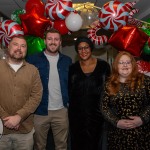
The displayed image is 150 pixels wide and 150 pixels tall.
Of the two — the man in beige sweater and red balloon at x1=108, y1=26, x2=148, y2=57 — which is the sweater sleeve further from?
red balloon at x1=108, y1=26, x2=148, y2=57

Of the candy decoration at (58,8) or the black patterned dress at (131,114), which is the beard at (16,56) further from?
the black patterned dress at (131,114)

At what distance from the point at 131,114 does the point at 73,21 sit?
1264 millimetres

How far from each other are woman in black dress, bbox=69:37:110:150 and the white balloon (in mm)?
251

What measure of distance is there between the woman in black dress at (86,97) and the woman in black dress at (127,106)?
29 cm

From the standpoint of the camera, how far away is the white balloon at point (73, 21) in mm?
2807

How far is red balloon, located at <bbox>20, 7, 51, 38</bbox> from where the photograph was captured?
2.72 m

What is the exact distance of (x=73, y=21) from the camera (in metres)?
2.80

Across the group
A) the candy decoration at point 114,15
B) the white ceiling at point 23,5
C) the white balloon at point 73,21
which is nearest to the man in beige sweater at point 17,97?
the white balloon at point 73,21

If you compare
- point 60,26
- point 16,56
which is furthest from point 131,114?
point 60,26

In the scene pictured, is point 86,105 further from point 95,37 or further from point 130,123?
point 95,37

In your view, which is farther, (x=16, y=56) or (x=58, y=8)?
(x=58, y=8)

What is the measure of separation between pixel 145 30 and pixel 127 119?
1.35 metres

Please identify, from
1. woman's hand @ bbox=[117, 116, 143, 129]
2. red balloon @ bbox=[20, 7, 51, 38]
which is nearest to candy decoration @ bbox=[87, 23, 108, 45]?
red balloon @ bbox=[20, 7, 51, 38]

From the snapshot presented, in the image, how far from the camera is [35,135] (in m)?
2.67
